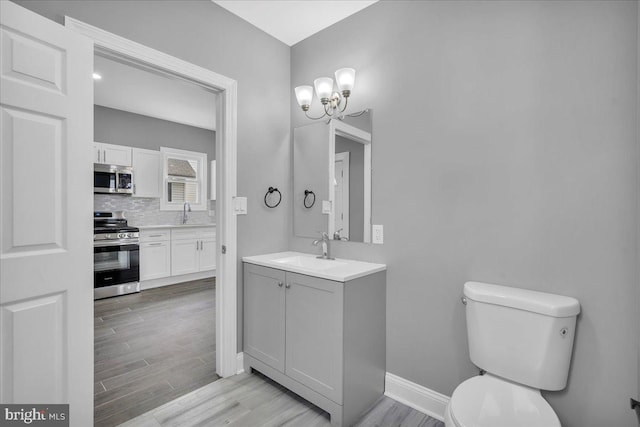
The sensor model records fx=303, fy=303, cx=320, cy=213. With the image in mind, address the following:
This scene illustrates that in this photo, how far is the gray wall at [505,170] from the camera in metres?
1.32

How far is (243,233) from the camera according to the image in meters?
2.33

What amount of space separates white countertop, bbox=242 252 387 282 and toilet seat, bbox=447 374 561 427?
0.75 metres

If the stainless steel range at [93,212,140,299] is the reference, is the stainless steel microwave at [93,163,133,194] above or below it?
above

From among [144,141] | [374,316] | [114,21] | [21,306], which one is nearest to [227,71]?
[114,21]

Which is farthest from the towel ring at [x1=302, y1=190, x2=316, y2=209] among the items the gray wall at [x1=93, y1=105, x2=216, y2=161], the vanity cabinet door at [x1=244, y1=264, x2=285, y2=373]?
the gray wall at [x1=93, y1=105, x2=216, y2=161]

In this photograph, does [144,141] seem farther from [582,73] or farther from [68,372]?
[582,73]

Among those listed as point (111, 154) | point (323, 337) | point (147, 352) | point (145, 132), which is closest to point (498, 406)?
point (323, 337)

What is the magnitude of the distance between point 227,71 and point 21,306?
1.83m

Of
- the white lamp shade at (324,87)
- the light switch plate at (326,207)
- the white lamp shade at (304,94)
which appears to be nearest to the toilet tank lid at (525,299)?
the light switch plate at (326,207)

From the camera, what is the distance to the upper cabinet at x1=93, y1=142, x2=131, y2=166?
4266mm

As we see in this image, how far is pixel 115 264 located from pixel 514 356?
4571 mm

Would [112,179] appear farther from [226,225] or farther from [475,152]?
[475,152]

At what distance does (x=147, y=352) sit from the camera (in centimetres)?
256

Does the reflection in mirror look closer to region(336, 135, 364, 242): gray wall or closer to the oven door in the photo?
region(336, 135, 364, 242): gray wall
